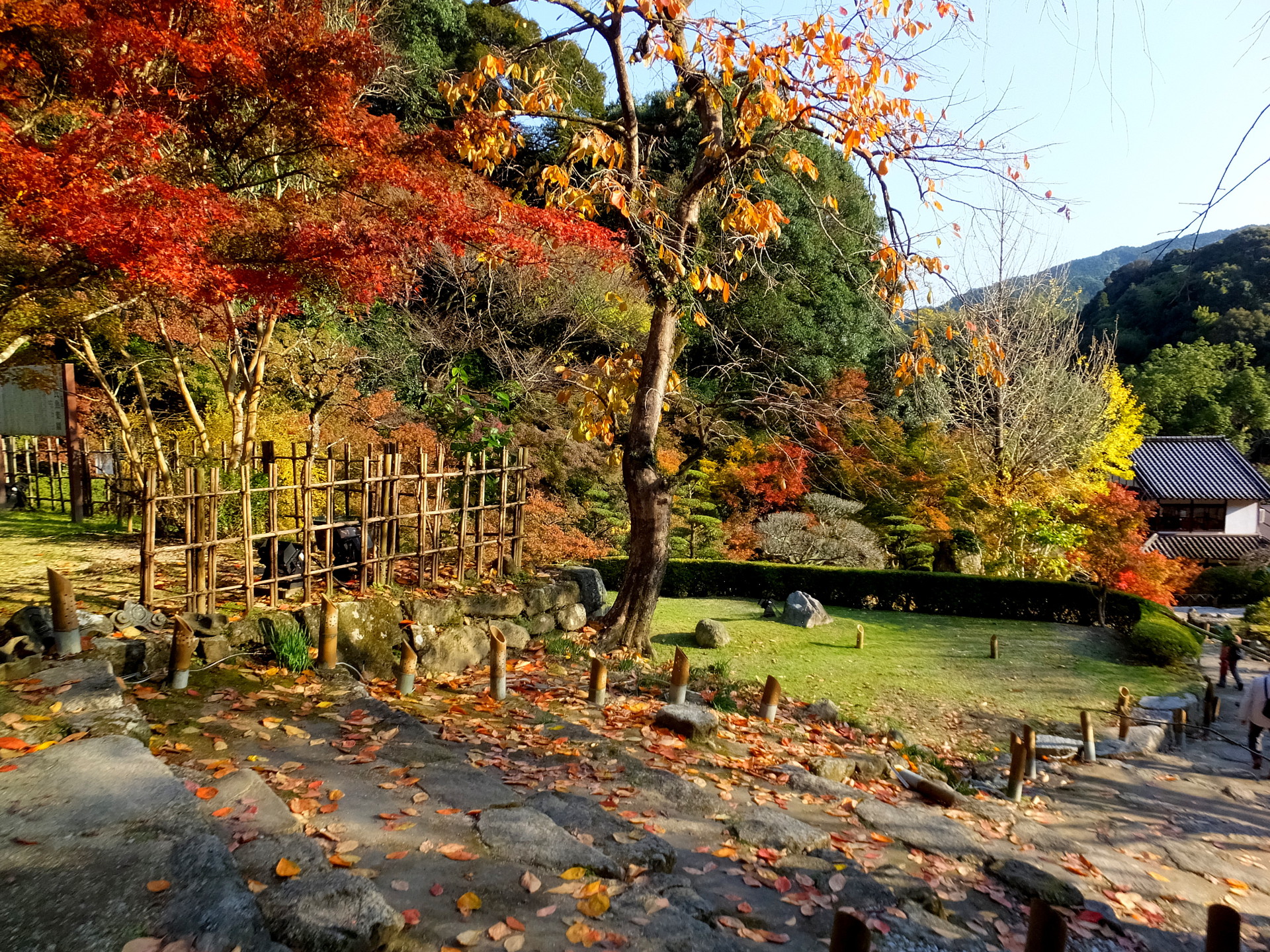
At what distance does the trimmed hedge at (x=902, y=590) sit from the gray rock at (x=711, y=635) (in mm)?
3309

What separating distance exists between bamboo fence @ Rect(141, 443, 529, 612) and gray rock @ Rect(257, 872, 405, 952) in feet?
11.6

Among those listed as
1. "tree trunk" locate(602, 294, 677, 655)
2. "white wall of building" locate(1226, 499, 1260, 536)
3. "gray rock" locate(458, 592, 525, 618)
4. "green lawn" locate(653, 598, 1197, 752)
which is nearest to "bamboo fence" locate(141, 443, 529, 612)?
"gray rock" locate(458, 592, 525, 618)

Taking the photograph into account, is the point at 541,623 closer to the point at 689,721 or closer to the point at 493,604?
the point at 493,604

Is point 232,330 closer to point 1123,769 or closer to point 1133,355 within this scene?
point 1123,769

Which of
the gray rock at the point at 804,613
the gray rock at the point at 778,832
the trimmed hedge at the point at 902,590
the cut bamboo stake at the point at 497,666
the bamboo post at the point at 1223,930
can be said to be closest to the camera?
the bamboo post at the point at 1223,930

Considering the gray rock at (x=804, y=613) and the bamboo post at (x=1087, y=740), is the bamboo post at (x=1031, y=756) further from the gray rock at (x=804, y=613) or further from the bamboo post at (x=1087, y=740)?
the gray rock at (x=804, y=613)

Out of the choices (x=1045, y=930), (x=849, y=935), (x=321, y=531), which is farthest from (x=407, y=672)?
(x=1045, y=930)

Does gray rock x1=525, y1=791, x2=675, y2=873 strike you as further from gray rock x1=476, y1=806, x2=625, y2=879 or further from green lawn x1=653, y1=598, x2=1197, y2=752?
green lawn x1=653, y1=598, x2=1197, y2=752

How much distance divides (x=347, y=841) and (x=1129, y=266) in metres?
41.5

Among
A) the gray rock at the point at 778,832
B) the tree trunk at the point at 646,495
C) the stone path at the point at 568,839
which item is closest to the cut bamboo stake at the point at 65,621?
the stone path at the point at 568,839

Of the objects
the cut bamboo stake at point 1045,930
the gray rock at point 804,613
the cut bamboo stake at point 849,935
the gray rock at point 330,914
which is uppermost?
the cut bamboo stake at point 849,935

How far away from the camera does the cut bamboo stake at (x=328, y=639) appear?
5992 mm

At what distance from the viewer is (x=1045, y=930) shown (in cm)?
212

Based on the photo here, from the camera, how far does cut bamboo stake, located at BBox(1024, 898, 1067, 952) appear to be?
208cm
